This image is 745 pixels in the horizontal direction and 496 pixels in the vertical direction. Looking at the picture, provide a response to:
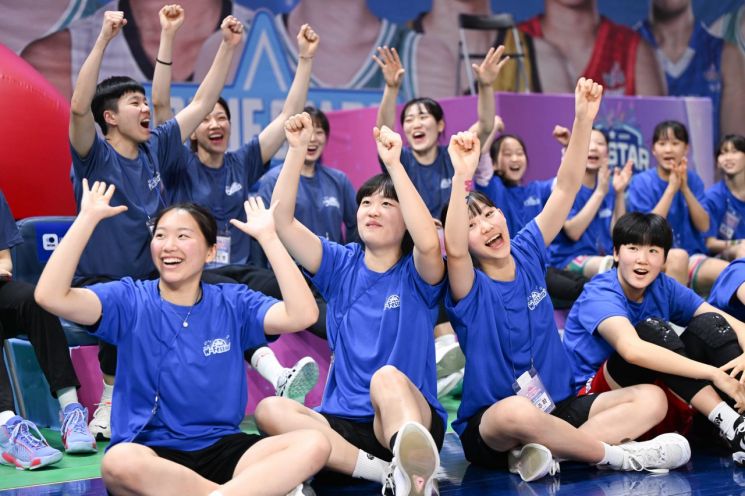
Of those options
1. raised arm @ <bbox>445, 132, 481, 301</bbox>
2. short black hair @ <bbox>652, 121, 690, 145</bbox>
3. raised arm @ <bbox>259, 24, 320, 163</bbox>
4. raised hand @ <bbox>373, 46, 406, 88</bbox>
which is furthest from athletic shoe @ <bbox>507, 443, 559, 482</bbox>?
short black hair @ <bbox>652, 121, 690, 145</bbox>

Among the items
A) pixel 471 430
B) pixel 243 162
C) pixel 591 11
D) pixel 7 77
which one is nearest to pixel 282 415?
pixel 471 430

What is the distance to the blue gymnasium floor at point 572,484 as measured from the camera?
9.91 feet

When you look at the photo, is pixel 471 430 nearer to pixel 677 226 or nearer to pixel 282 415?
pixel 282 415

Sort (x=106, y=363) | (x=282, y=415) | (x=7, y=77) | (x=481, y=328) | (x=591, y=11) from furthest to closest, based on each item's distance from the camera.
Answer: (x=591, y=11), (x=7, y=77), (x=106, y=363), (x=481, y=328), (x=282, y=415)

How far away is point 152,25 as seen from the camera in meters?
6.80

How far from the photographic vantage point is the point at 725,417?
11.0 feet

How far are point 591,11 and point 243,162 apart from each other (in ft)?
17.1

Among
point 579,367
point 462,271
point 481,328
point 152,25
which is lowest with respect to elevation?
point 579,367

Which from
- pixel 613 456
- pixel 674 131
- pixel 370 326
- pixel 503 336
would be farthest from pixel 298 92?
pixel 674 131

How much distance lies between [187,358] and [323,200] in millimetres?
2312

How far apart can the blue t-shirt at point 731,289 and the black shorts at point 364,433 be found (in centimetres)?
143

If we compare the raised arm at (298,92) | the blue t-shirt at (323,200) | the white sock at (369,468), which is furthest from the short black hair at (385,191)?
the blue t-shirt at (323,200)

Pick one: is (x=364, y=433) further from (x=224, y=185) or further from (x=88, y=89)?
(x=224, y=185)

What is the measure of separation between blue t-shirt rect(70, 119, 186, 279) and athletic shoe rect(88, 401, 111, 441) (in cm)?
56
